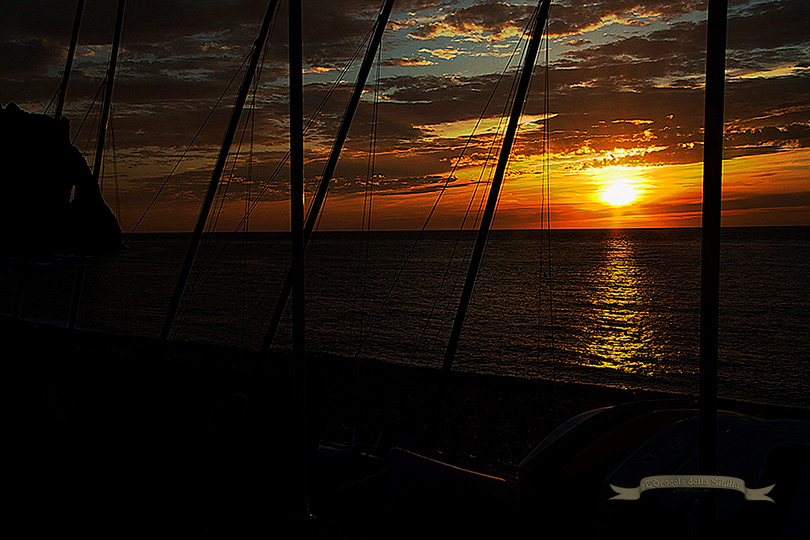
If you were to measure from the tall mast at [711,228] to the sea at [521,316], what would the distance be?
253 inches

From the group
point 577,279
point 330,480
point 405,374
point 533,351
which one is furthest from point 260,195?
point 577,279

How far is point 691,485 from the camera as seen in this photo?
13.6 ft

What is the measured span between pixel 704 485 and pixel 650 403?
3845 mm

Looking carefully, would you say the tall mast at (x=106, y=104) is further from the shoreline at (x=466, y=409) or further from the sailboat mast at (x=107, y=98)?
the shoreline at (x=466, y=409)

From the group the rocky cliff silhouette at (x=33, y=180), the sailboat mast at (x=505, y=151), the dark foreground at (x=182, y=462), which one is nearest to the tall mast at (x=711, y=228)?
the dark foreground at (x=182, y=462)

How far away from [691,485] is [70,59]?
73.3 ft

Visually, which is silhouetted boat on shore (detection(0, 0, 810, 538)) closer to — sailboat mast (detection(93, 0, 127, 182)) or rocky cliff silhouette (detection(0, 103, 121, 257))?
sailboat mast (detection(93, 0, 127, 182))

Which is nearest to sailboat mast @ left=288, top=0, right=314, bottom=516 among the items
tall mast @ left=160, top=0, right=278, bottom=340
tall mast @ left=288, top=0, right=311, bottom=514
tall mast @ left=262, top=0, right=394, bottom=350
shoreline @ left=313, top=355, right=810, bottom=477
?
tall mast @ left=288, top=0, right=311, bottom=514

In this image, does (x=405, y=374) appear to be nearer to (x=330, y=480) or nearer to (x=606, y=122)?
(x=330, y=480)

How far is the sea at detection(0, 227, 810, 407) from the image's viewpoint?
29.5 m

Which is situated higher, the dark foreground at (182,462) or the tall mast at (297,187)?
the tall mast at (297,187)

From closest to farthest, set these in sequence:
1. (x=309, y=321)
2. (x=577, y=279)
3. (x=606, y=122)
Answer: (x=606, y=122), (x=309, y=321), (x=577, y=279)

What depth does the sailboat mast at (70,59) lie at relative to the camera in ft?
60.0

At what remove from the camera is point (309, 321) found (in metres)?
44.6
